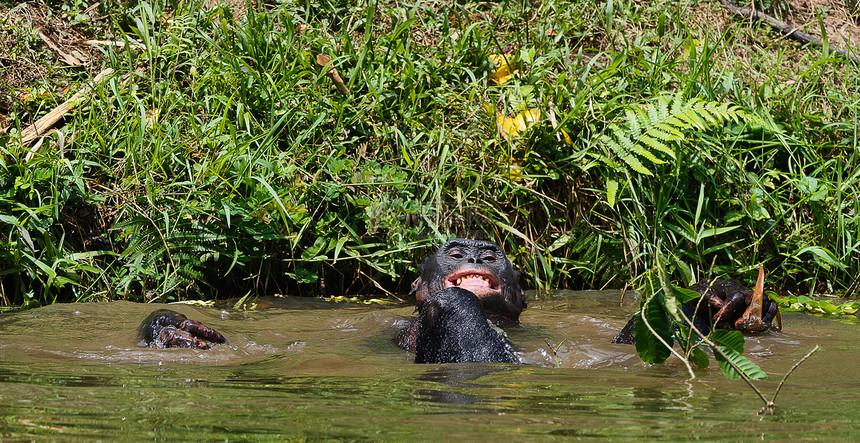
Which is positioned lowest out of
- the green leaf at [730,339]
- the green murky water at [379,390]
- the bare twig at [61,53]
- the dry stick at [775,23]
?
the green murky water at [379,390]

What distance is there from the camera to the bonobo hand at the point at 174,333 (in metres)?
3.24

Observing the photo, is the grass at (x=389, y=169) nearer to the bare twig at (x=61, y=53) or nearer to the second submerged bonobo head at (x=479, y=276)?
the bare twig at (x=61, y=53)

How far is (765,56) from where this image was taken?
21.3ft

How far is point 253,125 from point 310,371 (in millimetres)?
3168

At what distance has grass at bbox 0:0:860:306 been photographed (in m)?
4.92

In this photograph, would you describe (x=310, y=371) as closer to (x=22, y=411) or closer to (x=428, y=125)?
(x=22, y=411)

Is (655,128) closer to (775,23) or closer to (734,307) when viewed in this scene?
(734,307)

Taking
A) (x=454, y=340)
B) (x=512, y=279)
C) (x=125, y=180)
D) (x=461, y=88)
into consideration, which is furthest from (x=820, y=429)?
(x=461, y=88)

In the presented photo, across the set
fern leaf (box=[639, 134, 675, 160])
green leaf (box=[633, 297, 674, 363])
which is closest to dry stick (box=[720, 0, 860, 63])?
fern leaf (box=[639, 134, 675, 160])

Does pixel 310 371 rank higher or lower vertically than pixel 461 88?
lower

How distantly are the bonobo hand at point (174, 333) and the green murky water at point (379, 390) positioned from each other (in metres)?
0.09

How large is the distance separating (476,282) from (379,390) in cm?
159

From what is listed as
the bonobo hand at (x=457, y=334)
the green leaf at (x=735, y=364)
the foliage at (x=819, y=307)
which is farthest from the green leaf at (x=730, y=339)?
the foliage at (x=819, y=307)

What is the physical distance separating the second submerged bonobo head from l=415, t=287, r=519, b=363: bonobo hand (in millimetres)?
747
